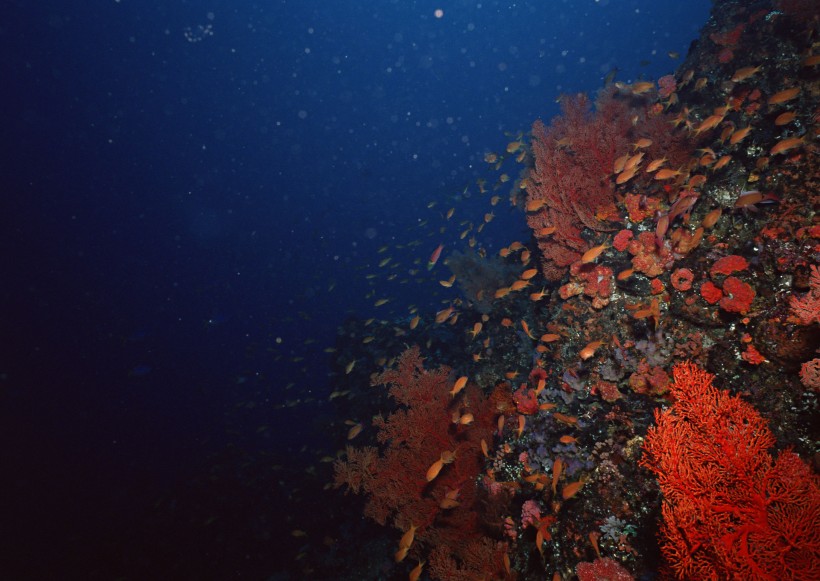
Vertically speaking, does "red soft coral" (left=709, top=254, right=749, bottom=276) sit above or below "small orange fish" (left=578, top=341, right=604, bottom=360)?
above

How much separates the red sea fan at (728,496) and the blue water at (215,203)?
8421 millimetres

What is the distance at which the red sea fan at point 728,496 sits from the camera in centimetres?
227

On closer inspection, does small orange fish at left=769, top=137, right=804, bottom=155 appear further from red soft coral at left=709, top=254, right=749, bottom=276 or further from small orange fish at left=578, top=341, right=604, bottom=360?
small orange fish at left=578, top=341, right=604, bottom=360

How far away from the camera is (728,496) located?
254 centimetres

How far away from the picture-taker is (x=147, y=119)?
60.1m

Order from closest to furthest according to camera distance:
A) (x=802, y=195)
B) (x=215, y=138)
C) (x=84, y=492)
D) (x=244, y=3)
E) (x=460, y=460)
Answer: (x=802, y=195) < (x=460, y=460) < (x=84, y=492) < (x=244, y=3) < (x=215, y=138)

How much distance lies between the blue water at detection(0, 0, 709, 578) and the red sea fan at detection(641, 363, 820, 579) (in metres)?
8.42

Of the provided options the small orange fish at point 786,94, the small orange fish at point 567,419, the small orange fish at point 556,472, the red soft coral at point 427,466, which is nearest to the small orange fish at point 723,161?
the small orange fish at point 786,94

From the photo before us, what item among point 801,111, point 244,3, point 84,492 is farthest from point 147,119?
point 801,111

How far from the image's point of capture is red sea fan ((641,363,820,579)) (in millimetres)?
2266

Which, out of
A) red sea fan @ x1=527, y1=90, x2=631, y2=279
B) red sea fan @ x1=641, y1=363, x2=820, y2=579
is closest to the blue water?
red sea fan @ x1=527, y1=90, x2=631, y2=279

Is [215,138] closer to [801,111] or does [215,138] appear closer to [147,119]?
[147,119]

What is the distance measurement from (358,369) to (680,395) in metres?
11.0

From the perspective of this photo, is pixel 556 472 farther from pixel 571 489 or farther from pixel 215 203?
pixel 215 203
